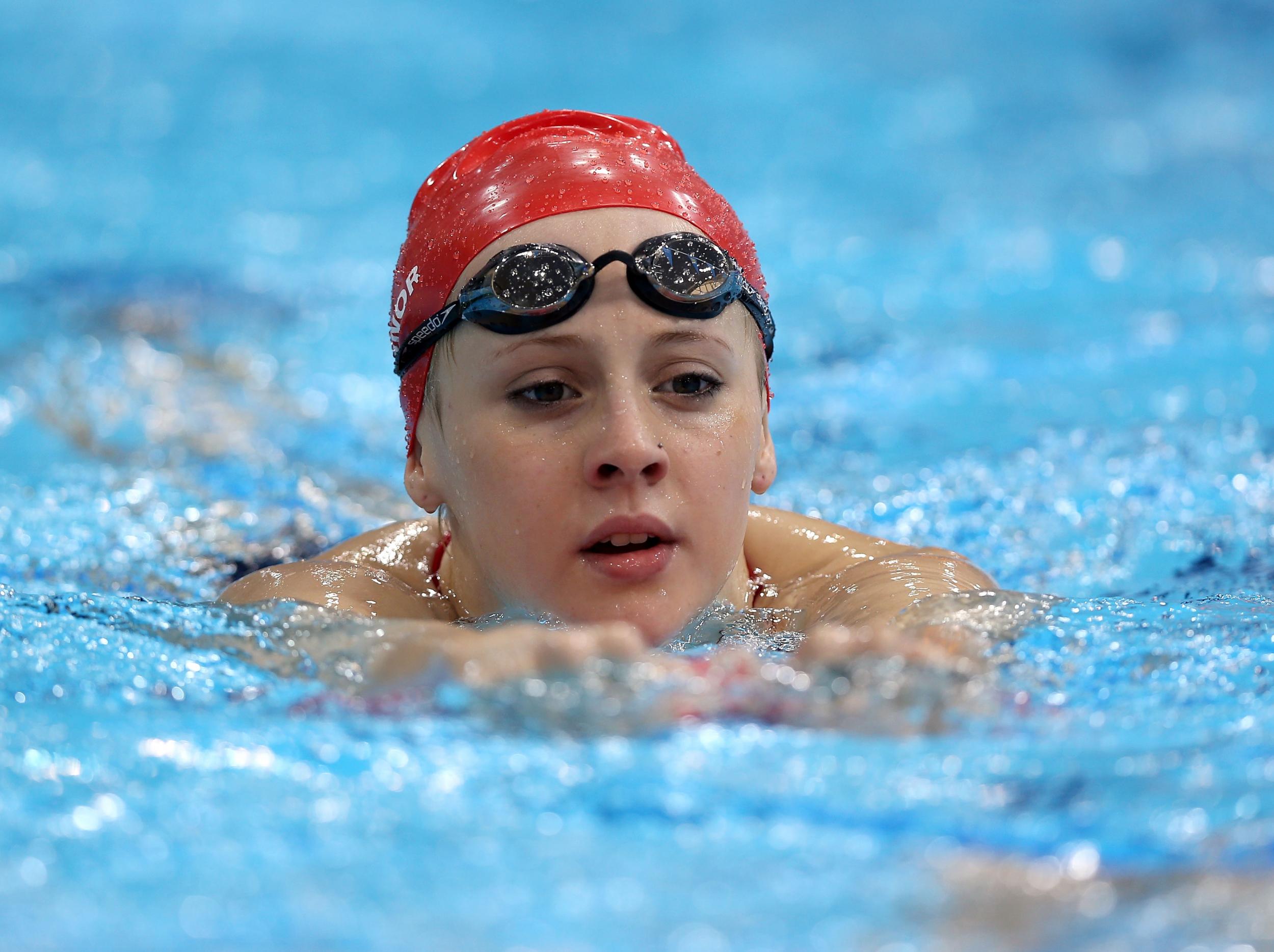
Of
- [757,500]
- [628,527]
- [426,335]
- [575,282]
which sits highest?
[757,500]

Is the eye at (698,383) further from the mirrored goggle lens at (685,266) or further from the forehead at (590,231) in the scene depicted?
the forehead at (590,231)

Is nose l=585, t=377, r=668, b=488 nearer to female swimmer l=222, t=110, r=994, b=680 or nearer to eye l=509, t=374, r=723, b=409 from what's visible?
female swimmer l=222, t=110, r=994, b=680

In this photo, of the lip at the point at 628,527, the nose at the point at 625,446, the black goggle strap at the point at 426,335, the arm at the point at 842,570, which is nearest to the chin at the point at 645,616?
the lip at the point at 628,527

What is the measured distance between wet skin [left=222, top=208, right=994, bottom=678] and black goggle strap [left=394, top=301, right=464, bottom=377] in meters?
0.04

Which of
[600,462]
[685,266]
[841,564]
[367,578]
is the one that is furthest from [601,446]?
[841,564]

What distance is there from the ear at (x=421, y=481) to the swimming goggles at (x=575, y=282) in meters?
0.31

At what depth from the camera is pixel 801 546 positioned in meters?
3.02

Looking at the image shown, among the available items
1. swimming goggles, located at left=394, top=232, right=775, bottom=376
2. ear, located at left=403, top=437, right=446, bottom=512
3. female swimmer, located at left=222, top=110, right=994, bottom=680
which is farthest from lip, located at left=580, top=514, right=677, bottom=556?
ear, located at left=403, top=437, right=446, bottom=512

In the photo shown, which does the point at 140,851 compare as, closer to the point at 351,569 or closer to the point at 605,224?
the point at 351,569

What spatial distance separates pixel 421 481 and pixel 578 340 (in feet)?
1.85

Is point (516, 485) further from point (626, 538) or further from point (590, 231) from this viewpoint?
point (590, 231)

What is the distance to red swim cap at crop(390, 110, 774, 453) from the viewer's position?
2600mm

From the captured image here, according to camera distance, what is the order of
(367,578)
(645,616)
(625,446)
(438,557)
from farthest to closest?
1. (438,557)
2. (367,578)
3. (645,616)
4. (625,446)

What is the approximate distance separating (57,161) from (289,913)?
775cm
